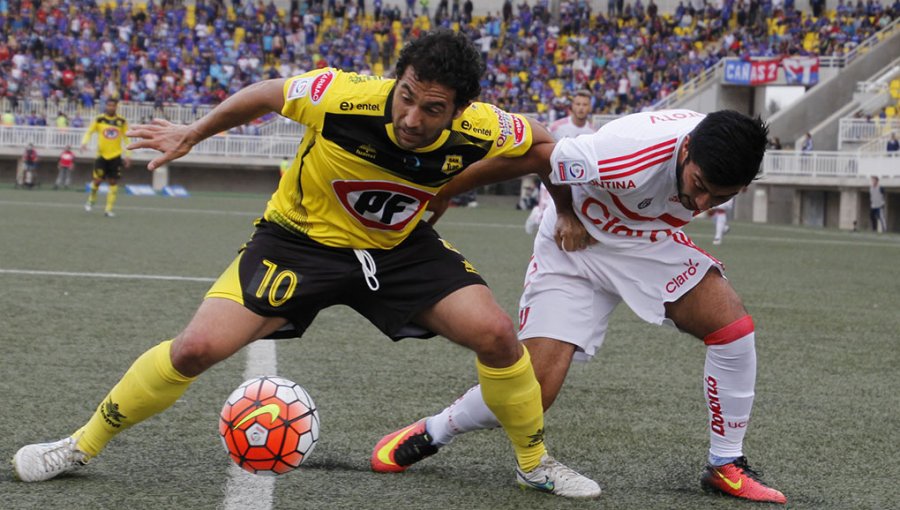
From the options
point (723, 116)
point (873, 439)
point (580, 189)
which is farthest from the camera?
point (873, 439)

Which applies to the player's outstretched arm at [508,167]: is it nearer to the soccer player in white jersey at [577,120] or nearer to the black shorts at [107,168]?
the soccer player in white jersey at [577,120]

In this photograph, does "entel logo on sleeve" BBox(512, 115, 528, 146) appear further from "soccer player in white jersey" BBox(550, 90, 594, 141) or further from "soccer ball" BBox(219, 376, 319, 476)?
"soccer player in white jersey" BBox(550, 90, 594, 141)

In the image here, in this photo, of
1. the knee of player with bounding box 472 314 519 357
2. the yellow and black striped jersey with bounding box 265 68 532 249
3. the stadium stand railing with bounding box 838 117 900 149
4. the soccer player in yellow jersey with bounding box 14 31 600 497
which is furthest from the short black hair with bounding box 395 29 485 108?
the stadium stand railing with bounding box 838 117 900 149

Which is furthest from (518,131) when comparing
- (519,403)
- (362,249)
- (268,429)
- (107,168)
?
(107,168)

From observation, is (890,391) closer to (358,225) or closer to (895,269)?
(358,225)

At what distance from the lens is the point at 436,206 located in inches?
187

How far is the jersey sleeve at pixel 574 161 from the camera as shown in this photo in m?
4.45

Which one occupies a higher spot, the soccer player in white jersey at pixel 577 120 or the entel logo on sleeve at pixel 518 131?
the entel logo on sleeve at pixel 518 131

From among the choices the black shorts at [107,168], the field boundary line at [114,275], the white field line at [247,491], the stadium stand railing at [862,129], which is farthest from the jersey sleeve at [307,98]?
the stadium stand railing at [862,129]

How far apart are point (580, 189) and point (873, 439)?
1956mm

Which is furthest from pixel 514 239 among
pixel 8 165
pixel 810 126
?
pixel 8 165

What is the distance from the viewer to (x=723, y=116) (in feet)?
13.7

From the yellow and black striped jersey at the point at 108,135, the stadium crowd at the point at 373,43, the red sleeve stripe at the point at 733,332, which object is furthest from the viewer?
the stadium crowd at the point at 373,43

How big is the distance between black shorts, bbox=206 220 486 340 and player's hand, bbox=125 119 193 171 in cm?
44
